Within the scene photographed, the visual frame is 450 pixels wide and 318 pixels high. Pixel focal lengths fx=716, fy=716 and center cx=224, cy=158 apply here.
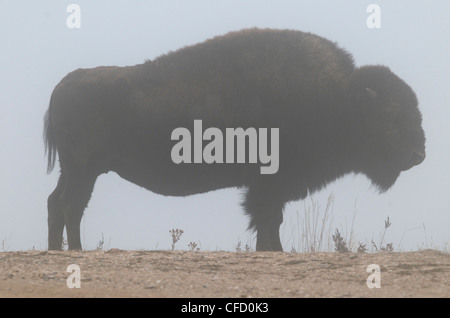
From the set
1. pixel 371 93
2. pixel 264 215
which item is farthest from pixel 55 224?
pixel 371 93

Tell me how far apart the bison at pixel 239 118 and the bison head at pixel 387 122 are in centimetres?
1

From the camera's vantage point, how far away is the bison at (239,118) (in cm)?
907

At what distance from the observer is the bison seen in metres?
9.07

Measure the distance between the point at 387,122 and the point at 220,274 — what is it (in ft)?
12.9

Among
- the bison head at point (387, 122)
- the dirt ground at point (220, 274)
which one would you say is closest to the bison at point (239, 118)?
the bison head at point (387, 122)

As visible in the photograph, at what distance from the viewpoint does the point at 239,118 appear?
905cm

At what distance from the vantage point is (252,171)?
902 centimetres

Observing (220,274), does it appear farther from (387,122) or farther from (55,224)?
(387,122)

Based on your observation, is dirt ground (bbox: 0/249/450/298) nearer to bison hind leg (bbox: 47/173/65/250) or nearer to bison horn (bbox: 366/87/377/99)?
bison hind leg (bbox: 47/173/65/250)

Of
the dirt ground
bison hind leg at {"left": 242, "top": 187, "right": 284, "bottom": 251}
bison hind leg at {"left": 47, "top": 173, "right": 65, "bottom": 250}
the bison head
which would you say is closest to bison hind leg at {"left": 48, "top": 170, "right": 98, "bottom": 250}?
bison hind leg at {"left": 47, "top": 173, "right": 65, "bottom": 250}

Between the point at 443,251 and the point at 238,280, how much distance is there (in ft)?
9.06

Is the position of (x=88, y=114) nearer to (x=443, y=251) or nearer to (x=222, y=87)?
(x=222, y=87)

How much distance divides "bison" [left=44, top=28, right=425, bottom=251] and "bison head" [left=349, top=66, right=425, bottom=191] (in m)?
0.01
